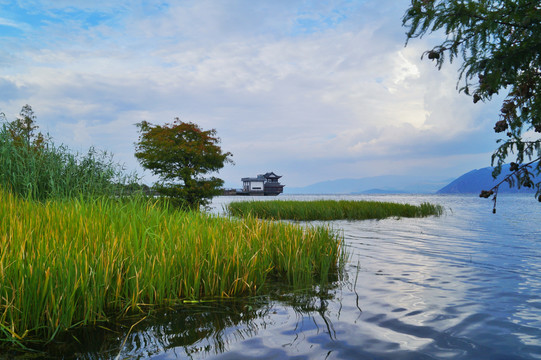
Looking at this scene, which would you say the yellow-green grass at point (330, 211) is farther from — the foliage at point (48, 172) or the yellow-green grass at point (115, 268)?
the yellow-green grass at point (115, 268)

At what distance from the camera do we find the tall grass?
1002 cm

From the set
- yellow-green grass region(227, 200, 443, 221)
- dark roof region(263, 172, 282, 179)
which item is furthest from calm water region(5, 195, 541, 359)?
dark roof region(263, 172, 282, 179)

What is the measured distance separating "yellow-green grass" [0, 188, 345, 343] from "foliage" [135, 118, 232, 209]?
45.4ft

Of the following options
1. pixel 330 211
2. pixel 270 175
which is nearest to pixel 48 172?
pixel 330 211

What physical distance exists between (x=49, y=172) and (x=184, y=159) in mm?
11010

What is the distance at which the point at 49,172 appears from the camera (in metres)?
10.4

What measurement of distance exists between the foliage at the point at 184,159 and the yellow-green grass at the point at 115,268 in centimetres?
1384

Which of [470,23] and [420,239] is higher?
[470,23]

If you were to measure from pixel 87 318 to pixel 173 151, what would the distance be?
18.1 metres

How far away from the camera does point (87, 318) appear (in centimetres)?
374

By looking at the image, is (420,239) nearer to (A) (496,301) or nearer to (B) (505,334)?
(A) (496,301)

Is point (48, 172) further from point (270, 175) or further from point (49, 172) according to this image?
point (270, 175)

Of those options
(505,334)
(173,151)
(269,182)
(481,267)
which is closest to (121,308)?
(505,334)

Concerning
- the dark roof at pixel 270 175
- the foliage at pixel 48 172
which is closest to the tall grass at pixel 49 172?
the foliage at pixel 48 172
